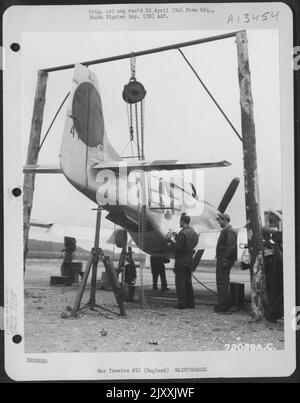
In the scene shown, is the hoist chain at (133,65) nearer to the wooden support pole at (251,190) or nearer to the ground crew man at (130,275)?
the wooden support pole at (251,190)

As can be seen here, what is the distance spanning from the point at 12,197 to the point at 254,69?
2.77 ft

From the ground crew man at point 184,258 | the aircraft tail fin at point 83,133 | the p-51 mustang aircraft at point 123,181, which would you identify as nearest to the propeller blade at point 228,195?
the p-51 mustang aircraft at point 123,181

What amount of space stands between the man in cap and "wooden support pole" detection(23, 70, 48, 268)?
1.98 feet

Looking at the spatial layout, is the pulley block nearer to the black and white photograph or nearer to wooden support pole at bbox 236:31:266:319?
the black and white photograph

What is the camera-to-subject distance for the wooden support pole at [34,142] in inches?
72.7

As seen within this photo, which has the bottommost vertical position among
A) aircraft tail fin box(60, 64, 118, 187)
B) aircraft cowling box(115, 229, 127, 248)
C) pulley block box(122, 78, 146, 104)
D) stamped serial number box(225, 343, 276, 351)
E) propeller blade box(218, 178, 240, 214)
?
stamped serial number box(225, 343, 276, 351)

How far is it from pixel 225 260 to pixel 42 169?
0.64 metres

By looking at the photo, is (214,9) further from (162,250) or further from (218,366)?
(218,366)

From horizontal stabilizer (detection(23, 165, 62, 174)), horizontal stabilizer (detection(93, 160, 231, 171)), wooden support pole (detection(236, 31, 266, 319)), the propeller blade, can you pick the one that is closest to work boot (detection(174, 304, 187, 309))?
wooden support pole (detection(236, 31, 266, 319))

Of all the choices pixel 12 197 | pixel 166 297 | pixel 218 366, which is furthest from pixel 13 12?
pixel 218 366

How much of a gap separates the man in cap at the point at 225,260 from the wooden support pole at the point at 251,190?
2.2 inches

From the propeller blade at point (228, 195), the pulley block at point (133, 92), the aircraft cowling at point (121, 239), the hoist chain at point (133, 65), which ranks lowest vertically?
the aircraft cowling at point (121, 239)

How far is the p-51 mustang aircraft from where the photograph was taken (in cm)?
187

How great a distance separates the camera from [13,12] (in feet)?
5.98
